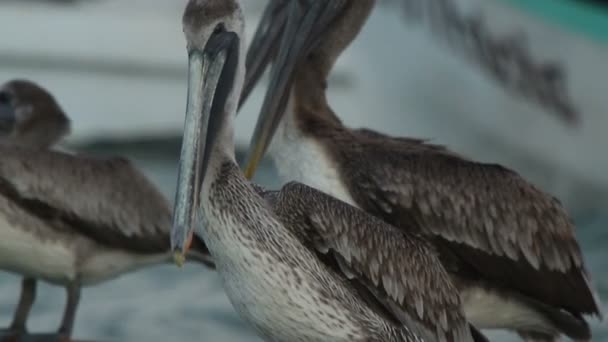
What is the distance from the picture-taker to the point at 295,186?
13.5ft

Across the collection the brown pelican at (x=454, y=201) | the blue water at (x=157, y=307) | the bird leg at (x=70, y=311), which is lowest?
the blue water at (x=157, y=307)

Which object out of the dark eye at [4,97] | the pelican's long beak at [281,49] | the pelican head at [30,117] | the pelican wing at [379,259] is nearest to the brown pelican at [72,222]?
the pelican head at [30,117]

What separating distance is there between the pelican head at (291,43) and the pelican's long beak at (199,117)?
111 cm

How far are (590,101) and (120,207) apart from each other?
20.0 ft

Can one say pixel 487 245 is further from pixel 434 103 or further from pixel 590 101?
pixel 434 103

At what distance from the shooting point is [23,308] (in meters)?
5.77

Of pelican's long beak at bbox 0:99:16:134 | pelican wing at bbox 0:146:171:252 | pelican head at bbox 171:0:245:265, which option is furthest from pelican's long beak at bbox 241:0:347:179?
pelican's long beak at bbox 0:99:16:134

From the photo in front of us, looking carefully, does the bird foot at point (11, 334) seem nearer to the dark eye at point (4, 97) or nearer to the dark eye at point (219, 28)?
the dark eye at point (4, 97)

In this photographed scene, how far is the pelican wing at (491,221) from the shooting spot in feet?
16.5

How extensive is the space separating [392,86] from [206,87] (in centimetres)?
1019

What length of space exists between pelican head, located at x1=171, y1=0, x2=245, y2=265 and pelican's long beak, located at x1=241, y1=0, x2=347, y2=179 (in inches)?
38.3

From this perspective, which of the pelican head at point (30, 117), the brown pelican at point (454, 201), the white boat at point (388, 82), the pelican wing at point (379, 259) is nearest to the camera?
the pelican wing at point (379, 259)

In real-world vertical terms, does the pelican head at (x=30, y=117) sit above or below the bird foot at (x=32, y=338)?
above

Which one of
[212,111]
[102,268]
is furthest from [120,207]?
[212,111]
